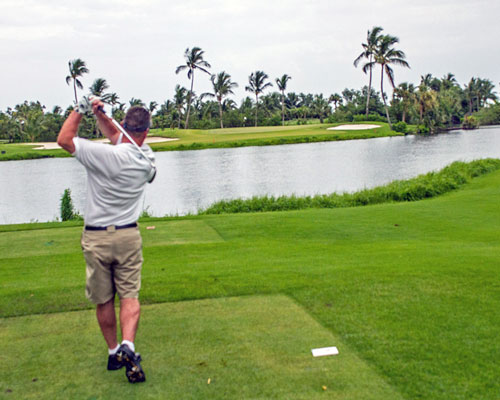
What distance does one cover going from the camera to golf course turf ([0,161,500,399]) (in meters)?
3.88

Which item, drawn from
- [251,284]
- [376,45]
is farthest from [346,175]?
[376,45]

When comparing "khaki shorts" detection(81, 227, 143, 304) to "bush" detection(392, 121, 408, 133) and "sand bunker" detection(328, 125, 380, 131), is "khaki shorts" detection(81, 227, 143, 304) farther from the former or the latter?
"bush" detection(392, 121, 408, 133)

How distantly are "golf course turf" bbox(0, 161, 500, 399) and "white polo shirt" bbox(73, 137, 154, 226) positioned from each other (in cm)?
126

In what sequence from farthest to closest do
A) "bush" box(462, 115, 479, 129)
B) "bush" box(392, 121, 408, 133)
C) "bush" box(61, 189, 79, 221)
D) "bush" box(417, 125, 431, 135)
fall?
"bush" box(462, 115, 479, 129) < "bush" box(417, 125, 431, 135) < "bush" box(392, 121, 408, 133) < "bush" box(61, 189, 79, 221)

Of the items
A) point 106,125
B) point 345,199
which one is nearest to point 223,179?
point 345,199

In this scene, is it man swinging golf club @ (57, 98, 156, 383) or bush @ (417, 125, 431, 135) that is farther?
bush @ (417, 125, 431, 135)

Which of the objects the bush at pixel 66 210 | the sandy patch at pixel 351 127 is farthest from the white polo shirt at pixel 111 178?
the sandy patch at pixel 351 127

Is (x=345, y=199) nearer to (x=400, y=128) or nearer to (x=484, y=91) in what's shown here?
(x=400, y=128)

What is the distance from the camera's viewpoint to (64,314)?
18.0 feet

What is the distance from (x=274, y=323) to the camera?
16.7ft

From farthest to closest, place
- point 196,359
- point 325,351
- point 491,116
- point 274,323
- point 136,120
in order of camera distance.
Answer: point 491,116
point 274,323
point 325,351
point 196,359
point 136,120

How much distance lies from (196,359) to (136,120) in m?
2.02

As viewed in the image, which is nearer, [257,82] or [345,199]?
[345,199]

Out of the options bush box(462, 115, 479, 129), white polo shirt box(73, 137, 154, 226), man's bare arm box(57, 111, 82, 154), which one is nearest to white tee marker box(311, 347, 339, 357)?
white polo shirt box(73, 137, 154, 226)
